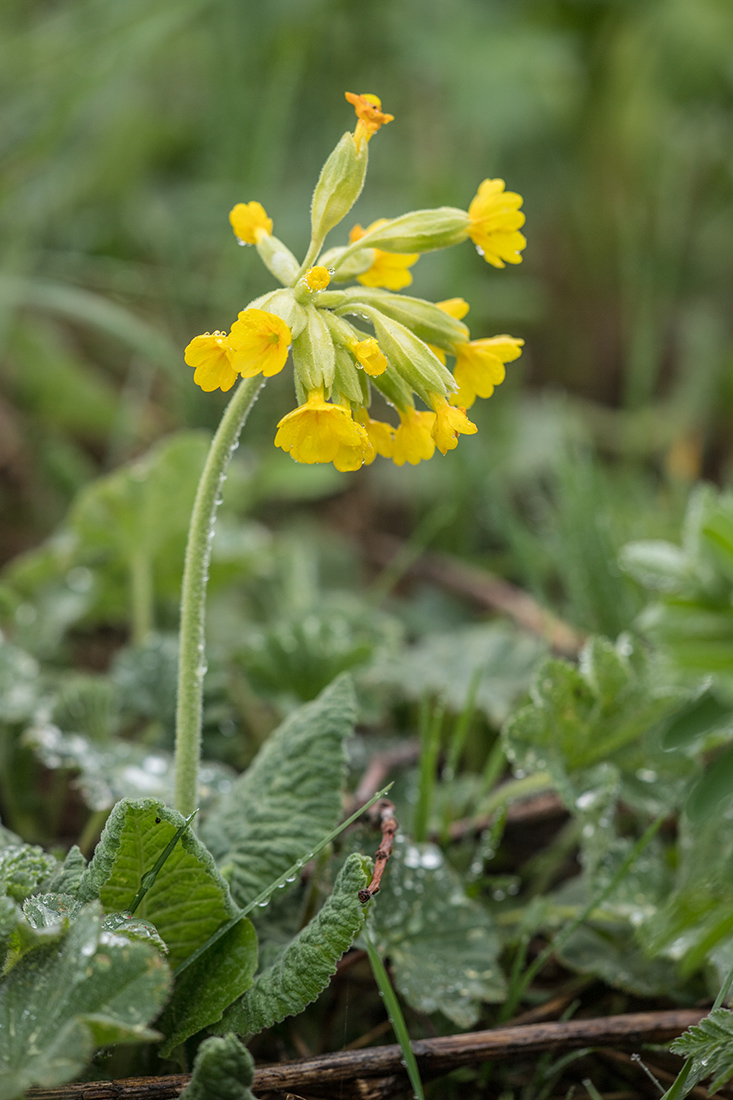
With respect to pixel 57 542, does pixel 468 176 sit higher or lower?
higher

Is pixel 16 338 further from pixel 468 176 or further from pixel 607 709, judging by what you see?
pixel 607 709

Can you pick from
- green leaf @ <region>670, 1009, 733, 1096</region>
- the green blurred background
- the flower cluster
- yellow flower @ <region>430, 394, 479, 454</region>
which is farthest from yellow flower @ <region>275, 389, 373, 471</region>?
the green blurred background

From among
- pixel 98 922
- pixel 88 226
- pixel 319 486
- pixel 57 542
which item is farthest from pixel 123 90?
pixel 98 922

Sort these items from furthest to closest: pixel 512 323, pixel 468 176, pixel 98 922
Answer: pixel 512 323 < pixel 468 176 < pixel 98 922

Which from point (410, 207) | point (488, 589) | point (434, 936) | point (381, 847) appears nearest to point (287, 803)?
point (381, 847)

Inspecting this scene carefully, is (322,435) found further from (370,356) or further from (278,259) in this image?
(278,259)

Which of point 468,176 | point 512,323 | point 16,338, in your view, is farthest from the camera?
point 512,323
